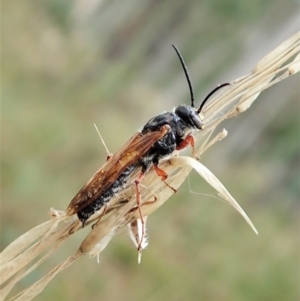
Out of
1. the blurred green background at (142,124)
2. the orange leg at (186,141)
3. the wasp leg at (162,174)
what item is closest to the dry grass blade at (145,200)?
the wasp leg at (162,174)

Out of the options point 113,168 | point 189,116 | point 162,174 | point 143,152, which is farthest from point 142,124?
point 162,174

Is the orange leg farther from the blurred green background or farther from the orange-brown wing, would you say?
the blurred green background

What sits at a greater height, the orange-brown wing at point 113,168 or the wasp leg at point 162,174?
the orange-brown wing at point 113,168

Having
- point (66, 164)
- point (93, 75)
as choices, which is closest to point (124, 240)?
point (66, 164)

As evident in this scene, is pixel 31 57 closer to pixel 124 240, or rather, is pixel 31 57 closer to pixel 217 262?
pixel 124 240

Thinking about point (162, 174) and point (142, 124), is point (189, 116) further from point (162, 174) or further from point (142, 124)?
point (142, 124)

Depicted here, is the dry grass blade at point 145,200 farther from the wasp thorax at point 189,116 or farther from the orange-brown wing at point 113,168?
the wasp thorax at point 189,116
